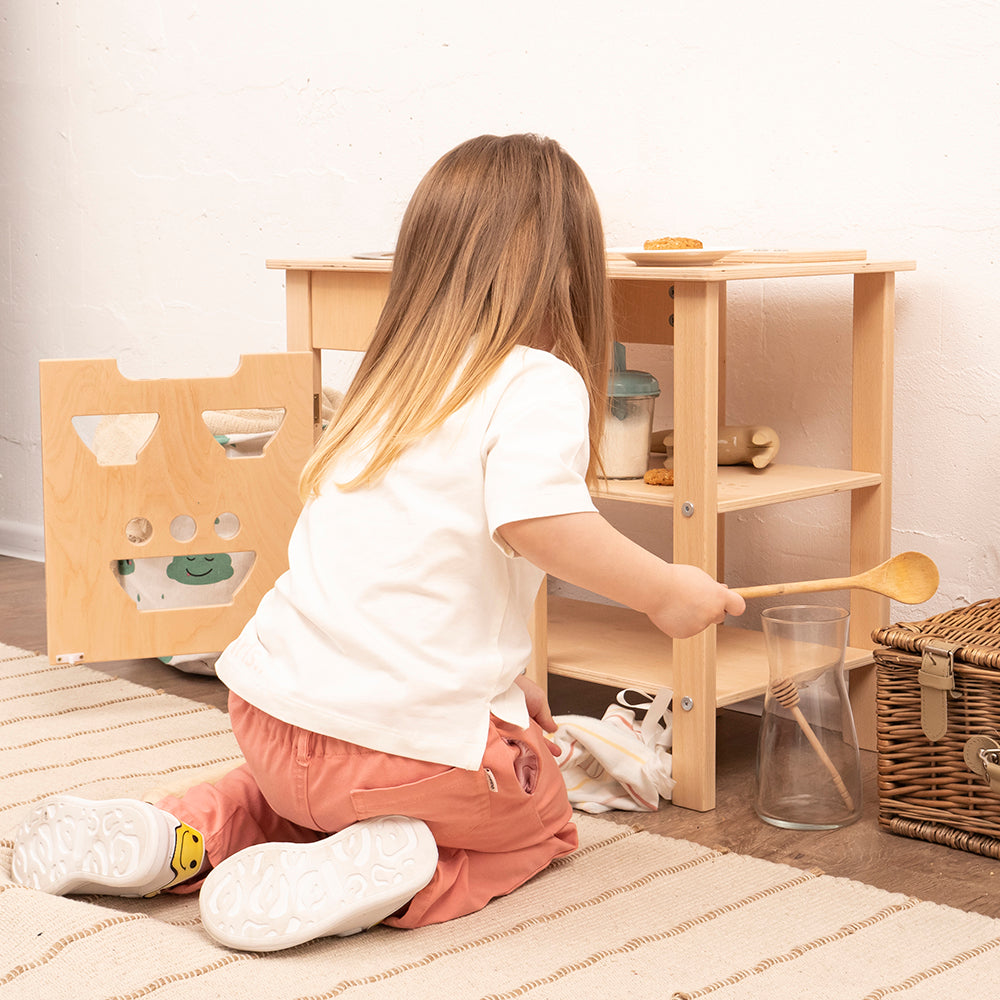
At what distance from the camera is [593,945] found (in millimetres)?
1116

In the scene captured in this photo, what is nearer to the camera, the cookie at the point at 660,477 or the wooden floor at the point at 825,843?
the wooden floor at the point at 825,843

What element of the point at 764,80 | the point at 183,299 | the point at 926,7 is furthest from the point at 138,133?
the point at 926,7

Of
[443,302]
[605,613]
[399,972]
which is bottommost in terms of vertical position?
[399,972]

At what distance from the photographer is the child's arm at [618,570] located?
1077 mm

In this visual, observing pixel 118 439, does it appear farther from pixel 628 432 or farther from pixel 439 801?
pixel 439 801

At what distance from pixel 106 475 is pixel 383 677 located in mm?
771

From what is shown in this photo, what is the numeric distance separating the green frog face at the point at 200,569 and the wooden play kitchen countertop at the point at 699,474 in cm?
30

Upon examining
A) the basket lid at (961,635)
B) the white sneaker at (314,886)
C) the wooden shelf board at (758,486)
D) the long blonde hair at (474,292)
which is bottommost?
the white sneaker at (314,886)

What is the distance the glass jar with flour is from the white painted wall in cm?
29

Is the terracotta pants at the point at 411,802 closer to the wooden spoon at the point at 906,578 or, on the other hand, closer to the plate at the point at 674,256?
the wooden spoon at the point at 906,578

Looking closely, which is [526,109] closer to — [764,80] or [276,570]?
[764,80]

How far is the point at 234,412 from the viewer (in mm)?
1952

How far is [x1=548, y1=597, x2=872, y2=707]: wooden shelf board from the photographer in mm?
1553

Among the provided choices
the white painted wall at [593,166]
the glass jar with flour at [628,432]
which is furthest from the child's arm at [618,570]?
the white painted wall at [593,166]
